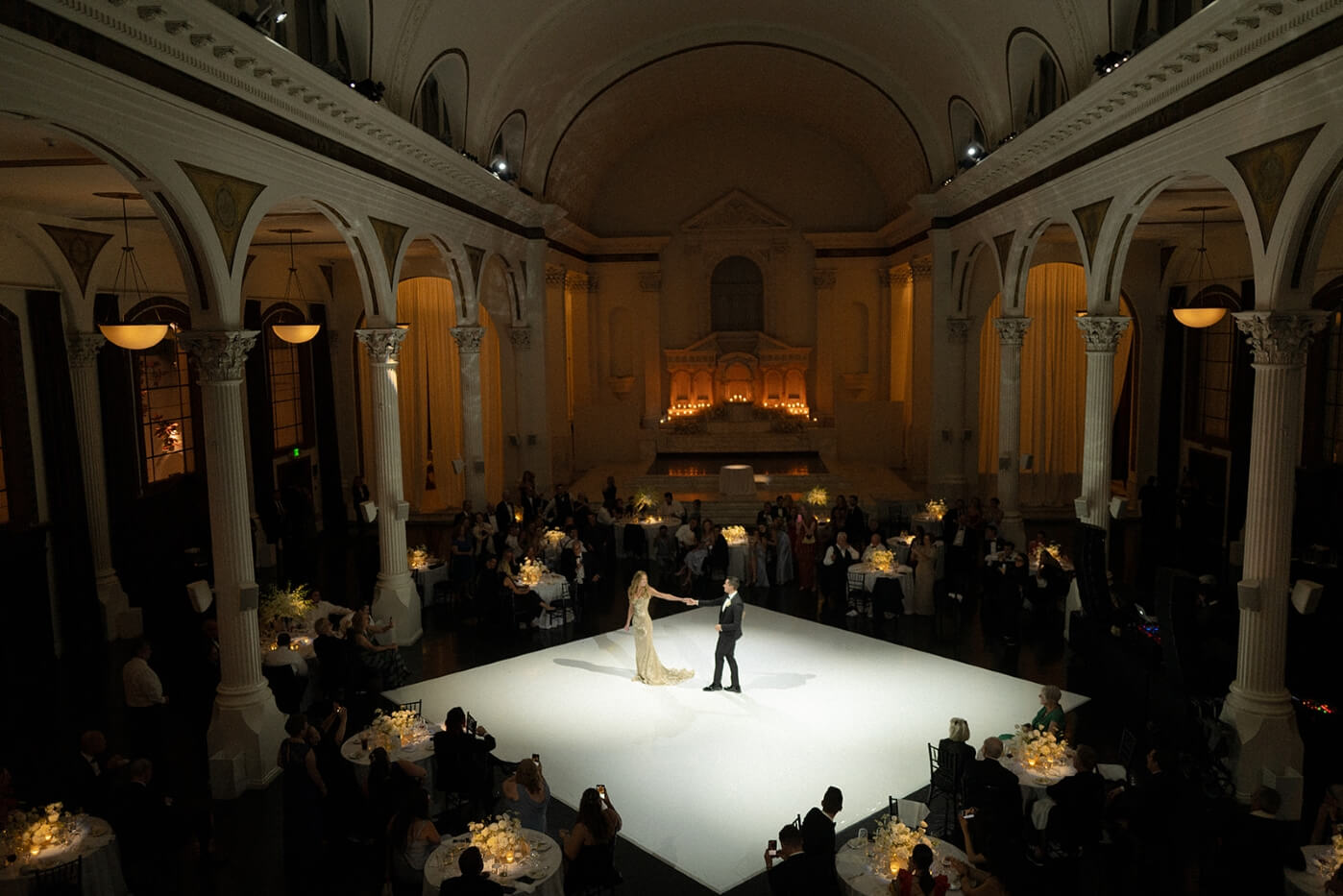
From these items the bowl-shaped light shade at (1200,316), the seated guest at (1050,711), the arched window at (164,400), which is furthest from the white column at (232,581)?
the bowl-shaped light shade at (1200,316)

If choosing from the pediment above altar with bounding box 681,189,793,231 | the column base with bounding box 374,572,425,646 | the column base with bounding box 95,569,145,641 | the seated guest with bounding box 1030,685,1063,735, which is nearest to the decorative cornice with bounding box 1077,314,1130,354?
the seated guest with bounding box 1030,685,1063,735

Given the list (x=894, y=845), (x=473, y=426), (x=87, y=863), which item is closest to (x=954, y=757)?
(x=894, y=845)

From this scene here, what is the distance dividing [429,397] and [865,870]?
18365 millimetres

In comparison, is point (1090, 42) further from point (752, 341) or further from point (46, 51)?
point (752, 341)

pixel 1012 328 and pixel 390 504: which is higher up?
pixel 1012 328

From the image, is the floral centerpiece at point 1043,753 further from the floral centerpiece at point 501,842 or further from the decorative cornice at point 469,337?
the decorative cornice at point 469,337

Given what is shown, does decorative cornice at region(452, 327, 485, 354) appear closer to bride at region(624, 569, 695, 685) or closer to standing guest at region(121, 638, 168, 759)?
bride at region(624, 569, 695, 685)

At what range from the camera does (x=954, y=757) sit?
326 inches

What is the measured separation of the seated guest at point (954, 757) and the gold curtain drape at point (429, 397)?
16.3 m

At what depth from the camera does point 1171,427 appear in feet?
67.3

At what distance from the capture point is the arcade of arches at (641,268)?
8758mm

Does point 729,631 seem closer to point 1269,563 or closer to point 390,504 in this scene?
point 390,504

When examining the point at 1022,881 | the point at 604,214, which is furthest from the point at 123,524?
the point at 604,214

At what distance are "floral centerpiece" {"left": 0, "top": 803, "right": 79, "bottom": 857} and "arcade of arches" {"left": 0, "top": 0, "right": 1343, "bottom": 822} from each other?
2.07m
